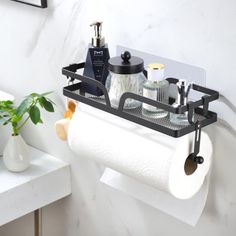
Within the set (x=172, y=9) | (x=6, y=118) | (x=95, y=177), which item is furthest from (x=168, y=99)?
(x=6, y=118)

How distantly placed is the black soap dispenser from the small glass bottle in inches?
5.0

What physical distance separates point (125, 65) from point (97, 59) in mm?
112

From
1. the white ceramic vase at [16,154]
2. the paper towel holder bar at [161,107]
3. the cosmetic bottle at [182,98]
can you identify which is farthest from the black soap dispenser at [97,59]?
the white ceramic vase at [16,154]

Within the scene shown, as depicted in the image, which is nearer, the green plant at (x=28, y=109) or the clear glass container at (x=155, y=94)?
the clear glass container at (x=155, y=94)

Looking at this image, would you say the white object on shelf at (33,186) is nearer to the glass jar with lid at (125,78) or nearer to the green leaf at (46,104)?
the green leaf at (46,104)

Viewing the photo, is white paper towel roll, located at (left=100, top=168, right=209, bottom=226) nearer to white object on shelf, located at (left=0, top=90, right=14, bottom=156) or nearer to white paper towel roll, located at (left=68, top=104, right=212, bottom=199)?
white paper towel roll, located at (left=68, top=104, right=212, bottom=199)

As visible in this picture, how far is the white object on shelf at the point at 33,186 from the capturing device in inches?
53.6

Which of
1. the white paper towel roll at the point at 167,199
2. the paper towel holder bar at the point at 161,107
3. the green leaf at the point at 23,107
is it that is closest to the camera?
the paper towel holder bar at the point at 161,107

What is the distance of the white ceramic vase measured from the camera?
141 centimetres

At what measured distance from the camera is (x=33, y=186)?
1406mm

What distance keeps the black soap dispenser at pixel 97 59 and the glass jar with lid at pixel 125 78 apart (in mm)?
50

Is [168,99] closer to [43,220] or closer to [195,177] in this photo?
[195,177]

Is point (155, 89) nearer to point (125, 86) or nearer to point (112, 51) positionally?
point (125, 86)

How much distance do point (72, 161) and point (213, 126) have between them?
472 mm
